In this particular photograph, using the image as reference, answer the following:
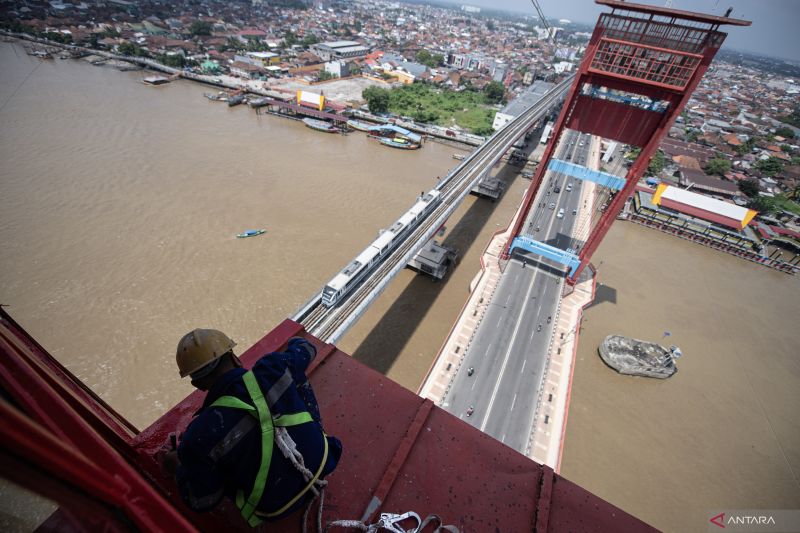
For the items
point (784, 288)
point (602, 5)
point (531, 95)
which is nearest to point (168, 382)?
point (602, 5)

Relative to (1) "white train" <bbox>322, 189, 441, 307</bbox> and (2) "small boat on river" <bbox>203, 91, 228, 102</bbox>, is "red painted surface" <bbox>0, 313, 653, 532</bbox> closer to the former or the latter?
(1) "white train" <bbox>322, 189, 441, 307</bbox>

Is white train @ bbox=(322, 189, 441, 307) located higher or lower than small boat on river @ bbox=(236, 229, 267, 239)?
higher

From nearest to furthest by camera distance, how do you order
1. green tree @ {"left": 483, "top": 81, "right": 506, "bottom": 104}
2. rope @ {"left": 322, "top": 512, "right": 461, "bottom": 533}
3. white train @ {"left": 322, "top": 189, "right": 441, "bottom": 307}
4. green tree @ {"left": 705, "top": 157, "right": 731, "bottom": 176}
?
rope @ {"left": 322, "top": 512, "right": 461, "bottom": 533}
white train @ {"left": 322, "top": 189, "right": 441, "bottom": 307}
green tree @ {"left": 705, "top": 157, "right": 731, "bottom": 176}
green tree @ {"left": 483, "top": 81, "right": 506, "bottom": 104}

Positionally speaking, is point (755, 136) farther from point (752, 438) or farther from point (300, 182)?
point (300, 182)

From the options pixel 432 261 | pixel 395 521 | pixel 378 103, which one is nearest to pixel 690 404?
pixel 432 261

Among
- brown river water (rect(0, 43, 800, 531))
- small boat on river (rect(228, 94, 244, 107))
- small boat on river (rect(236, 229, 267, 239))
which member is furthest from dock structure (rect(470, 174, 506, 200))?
small boat on river (rect(228, 94, 244, 107))

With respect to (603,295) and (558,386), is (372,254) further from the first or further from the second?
(603,295)
